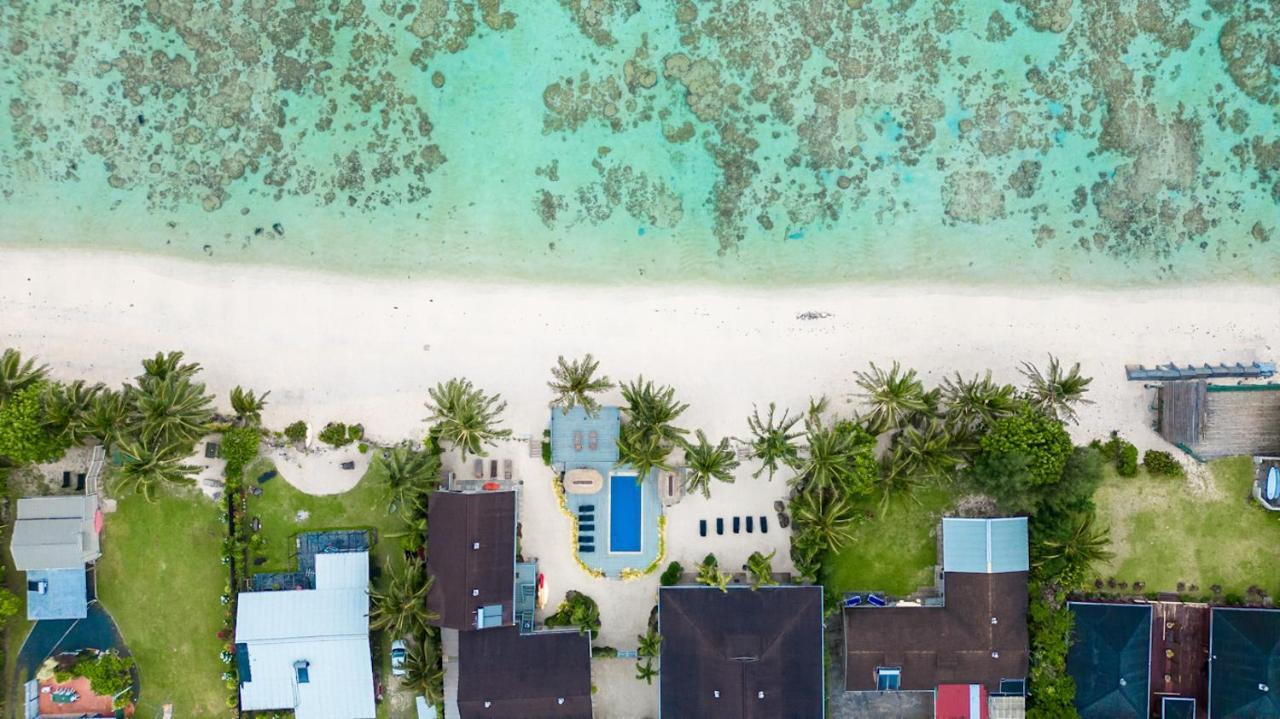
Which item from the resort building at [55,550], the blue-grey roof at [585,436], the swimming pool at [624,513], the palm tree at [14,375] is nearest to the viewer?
the palm tree at [14,375]

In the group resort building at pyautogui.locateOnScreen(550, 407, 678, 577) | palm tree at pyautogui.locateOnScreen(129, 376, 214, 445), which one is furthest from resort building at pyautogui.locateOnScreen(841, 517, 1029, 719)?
palm tree at pyautogui.locateOnScreen(129, 376, 214, 445)

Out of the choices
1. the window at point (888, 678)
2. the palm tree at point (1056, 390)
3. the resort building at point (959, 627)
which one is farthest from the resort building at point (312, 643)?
the palm tree at point (1056, 390)

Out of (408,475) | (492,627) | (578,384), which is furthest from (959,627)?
(408,475)

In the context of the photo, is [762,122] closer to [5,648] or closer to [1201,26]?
[1201,26]

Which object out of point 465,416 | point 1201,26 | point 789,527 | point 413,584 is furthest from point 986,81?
point 413,584

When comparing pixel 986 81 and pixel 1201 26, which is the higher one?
pixel 1201 26

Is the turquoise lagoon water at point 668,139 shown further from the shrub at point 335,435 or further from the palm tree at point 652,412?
the shrub at point 335,435

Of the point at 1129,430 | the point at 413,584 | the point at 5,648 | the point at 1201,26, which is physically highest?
the point at 1201,26

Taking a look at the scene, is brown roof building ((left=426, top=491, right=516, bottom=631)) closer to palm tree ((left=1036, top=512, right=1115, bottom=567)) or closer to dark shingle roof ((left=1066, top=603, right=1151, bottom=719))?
palm tree ((left=1036, top=512, right=1115, bottom=567))

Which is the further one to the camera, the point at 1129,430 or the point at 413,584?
the point at 1129,430
